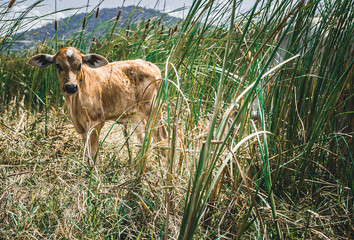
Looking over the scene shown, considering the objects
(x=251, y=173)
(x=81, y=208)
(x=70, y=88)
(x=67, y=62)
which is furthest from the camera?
(x=67, y=62)

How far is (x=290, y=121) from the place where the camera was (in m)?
1.89

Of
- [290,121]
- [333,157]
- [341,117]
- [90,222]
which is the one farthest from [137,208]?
[341,117]

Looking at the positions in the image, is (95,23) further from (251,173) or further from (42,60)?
(251,173)

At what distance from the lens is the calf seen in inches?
105

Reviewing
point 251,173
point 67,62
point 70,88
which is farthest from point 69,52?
point 251,173

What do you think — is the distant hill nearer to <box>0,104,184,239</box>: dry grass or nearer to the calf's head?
the calf's head

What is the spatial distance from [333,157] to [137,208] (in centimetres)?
115

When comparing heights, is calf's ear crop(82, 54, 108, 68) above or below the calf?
above

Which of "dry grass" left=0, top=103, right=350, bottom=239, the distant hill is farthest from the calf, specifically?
"dry grass" left=0, top=103, right=350, bottom=239

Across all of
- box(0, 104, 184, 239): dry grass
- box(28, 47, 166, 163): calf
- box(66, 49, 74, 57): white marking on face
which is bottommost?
box(0, 104, 184, 239): dry grass

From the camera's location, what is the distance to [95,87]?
118 inches

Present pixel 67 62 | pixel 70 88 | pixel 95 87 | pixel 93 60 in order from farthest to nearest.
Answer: pixel 95 87, pixel 93 60, pixel 67 62, pixel 70 88

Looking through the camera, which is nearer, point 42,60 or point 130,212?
point 130,212

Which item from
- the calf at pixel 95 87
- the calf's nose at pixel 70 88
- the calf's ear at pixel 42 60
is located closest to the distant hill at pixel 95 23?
the calf's ear at pixel 42 60
